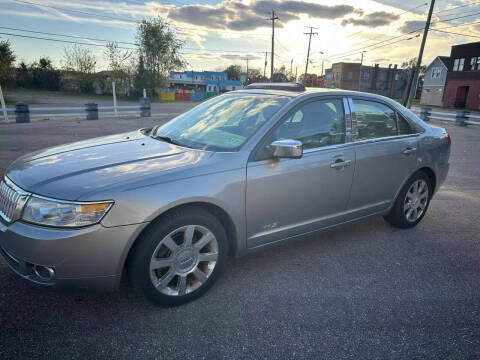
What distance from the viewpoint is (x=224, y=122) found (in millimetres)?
3365

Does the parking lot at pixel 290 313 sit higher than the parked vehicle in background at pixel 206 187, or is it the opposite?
the parked vehicle in background at pixel 206 187

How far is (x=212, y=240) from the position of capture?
274 cm

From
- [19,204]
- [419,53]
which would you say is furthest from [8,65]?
[19,204]

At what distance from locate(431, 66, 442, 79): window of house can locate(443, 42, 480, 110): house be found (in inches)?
278

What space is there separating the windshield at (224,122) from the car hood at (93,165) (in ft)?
0.72

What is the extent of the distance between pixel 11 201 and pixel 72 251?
2.18 ft

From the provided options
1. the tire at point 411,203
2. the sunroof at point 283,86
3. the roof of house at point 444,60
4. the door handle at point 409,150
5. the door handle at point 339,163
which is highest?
the roof of house at point 444,60

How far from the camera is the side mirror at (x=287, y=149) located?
2703mm

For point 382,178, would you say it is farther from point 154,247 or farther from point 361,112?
point 154,247

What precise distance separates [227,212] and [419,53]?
27684mm

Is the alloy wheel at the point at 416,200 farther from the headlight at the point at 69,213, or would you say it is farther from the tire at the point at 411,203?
the headlight at the point at 69,213

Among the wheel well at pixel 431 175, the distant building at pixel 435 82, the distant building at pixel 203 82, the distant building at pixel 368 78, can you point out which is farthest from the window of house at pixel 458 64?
the wheel well at pixel 431 175

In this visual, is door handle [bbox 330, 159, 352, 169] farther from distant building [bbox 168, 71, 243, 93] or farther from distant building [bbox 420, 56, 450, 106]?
distant building [bbox 168, 71, 243, 93]

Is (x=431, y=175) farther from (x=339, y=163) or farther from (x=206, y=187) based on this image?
(x=206, y=187)
